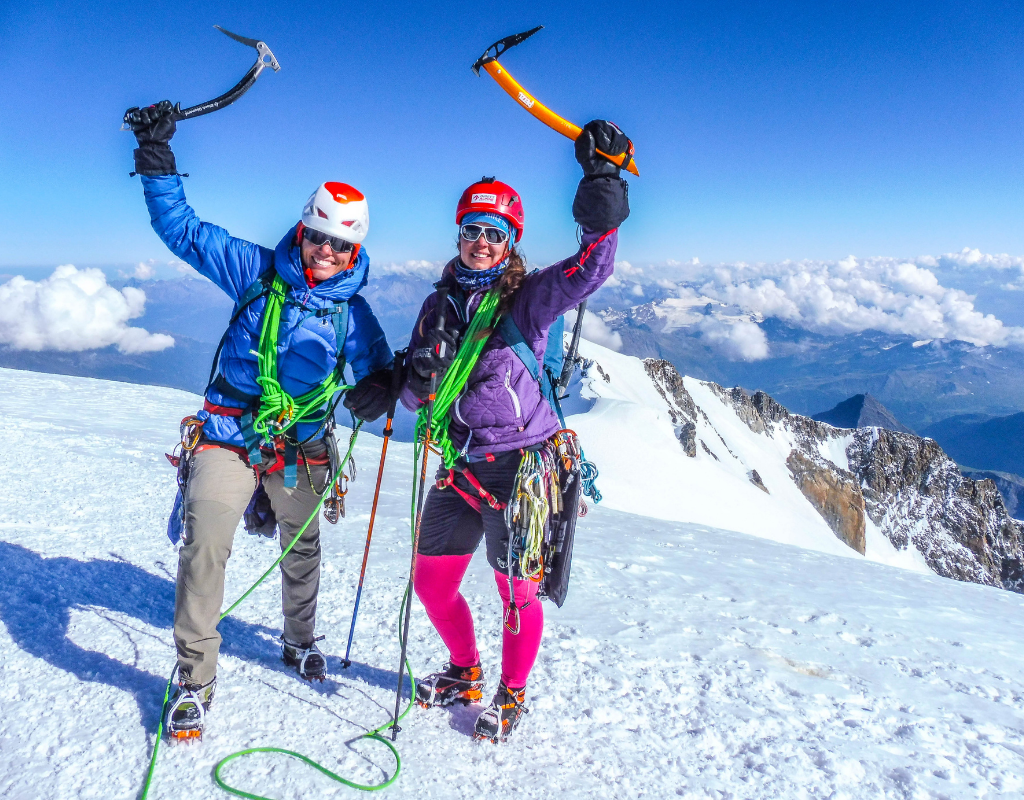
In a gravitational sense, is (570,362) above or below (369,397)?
above

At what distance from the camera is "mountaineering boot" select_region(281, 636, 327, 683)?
405 cm

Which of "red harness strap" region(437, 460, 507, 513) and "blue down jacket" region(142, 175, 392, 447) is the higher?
"blue down jacket" region(142, 175, 392, 447)

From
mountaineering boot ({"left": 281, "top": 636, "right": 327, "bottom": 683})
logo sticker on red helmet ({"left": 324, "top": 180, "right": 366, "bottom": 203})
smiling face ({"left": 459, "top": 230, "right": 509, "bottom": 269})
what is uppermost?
logo sticker on red helmet ({"left": 324, "top": 180, "right": 366, "bottom": 203})

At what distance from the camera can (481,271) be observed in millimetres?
3537

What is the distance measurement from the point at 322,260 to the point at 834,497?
283 feet

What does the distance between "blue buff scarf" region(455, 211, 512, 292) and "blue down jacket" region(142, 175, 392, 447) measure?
2.42ft

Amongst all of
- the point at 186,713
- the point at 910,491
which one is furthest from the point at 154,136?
the point at 910,491

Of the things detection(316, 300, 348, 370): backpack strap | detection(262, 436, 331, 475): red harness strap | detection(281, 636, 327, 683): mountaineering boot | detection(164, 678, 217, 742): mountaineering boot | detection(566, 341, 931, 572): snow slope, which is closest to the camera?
detection(164, 678, 217, 742): mountaineering boot

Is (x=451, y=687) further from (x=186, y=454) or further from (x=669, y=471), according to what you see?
(x=669, y=471)

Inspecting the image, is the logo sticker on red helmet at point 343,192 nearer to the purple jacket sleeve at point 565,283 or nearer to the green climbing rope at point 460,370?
the green climbing rope at point 460,370

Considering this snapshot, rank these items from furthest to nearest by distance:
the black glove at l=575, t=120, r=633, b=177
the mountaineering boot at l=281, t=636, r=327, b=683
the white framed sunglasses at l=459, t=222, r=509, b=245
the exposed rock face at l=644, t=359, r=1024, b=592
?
the exposed rock face at l=644, t=359, r=1024, b=592 < the mountaineering boot at l=281, t=636, r=327, b=683 < the white framed sunglasses at l=459, t=222, r=509, b=245 < the black glove at l=575, t=120, r=633, b=177

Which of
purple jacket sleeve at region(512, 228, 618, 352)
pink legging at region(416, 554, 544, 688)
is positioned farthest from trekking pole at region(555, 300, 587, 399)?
pink legging at region(416, 554, 544, 688)

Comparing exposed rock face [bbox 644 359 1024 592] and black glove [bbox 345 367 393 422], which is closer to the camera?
black glove [bbox 345 367 393 422]

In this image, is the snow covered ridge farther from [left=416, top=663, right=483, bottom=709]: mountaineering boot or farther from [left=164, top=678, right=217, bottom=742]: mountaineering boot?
[left=164, top=678, right=217, bottom=742]: mountaineering boot
